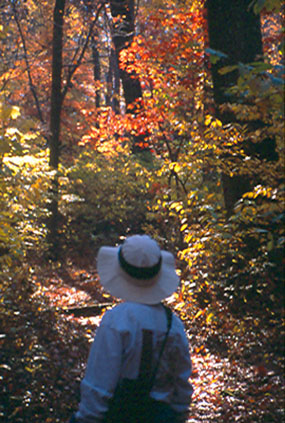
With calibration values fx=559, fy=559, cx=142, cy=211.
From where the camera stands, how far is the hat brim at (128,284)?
3.28m

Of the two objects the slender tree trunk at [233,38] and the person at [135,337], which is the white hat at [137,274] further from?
the slender tree trunk at [233,38]

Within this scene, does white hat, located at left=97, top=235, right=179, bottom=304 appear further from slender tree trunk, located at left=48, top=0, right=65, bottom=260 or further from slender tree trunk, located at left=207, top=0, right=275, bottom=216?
slender tree trunk, located at left=48, top=0, right=65, bottom=260

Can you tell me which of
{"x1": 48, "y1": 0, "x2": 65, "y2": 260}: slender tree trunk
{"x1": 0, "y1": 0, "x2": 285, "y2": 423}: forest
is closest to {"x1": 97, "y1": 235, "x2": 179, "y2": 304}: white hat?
{"x1": 0, "y1": 0, "x2": 285, "y2": 423}: forest

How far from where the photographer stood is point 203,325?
29.8 feet

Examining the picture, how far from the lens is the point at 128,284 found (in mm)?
3293

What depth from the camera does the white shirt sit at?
3.07 metres

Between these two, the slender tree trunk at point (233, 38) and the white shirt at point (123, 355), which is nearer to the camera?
the white shirt at point (123, 355)

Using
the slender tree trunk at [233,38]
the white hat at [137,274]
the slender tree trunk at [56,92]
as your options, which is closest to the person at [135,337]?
the white hat at [137,274]

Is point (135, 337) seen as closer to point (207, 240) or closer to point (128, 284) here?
point (128, 284)

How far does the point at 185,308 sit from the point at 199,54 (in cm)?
515

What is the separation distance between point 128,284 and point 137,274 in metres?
0.08

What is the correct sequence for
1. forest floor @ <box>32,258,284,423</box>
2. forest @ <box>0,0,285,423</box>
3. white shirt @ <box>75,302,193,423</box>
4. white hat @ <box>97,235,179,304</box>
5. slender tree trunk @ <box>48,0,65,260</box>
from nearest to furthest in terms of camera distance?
white shirt @ <box>75,302,193,423</box>
white hat @ <box>97,235,179,304</box>
forest floor @ <box>32,258,284,423</box>
forest @ <box>0,0,285,423</box>
slender tree trunk @ <box>48,0,65,260</box>

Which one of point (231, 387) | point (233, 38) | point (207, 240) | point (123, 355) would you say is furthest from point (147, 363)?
point (233, 38)

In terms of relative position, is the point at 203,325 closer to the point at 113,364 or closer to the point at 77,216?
the point at 113,364
